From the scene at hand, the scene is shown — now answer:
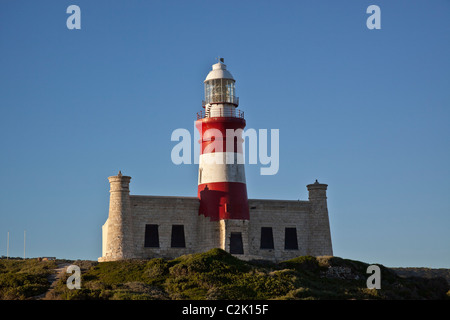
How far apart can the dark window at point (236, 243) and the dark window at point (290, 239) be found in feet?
11.0

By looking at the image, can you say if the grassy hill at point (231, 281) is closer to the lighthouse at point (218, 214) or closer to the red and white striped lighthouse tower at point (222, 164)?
the lighthouse at point (218, 214)

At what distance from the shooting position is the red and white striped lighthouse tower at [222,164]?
43.4 meters

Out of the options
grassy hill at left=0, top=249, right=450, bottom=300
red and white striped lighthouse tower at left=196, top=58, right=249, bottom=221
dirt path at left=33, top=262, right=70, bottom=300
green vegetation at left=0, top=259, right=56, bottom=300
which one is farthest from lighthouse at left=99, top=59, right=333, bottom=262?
green vegetation at left=0, top=259, right=56, bottom=300

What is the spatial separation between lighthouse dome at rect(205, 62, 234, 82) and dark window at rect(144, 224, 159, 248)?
972cm

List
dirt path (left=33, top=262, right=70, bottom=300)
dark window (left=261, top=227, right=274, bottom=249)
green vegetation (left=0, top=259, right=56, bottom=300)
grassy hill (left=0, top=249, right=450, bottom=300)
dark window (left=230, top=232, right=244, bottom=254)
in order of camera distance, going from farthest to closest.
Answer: dark window (left=261, top=227, right=274, bottom=249) → dark window (left=230, top=232, right=244, bottom=254) → green vegetation (left=0, top=259, right=56, bottom=300) → dirt path (left=33, top=262, right=70, bottom=300) → grassy hill (left=0, top=249, right=450, bottom=300)

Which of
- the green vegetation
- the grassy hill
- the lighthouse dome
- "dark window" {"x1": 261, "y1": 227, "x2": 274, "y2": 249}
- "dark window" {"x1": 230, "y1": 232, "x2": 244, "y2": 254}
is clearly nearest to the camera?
the grassy hill

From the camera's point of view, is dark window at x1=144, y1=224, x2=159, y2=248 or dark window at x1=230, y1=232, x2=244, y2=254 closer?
dark window at x1=144, y1=224, x2=159, y2=248

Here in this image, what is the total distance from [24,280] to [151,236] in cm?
992

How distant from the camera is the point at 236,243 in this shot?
43.0m

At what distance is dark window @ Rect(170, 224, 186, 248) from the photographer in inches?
1692

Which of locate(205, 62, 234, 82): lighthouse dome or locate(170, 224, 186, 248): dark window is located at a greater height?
locate(205, 62, 234, 82): lighthouse dome

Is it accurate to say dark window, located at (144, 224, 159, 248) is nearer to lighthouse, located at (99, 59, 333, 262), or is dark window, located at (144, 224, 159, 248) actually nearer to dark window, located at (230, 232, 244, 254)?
lighthouse, located at (99, 59, 333, 262)
